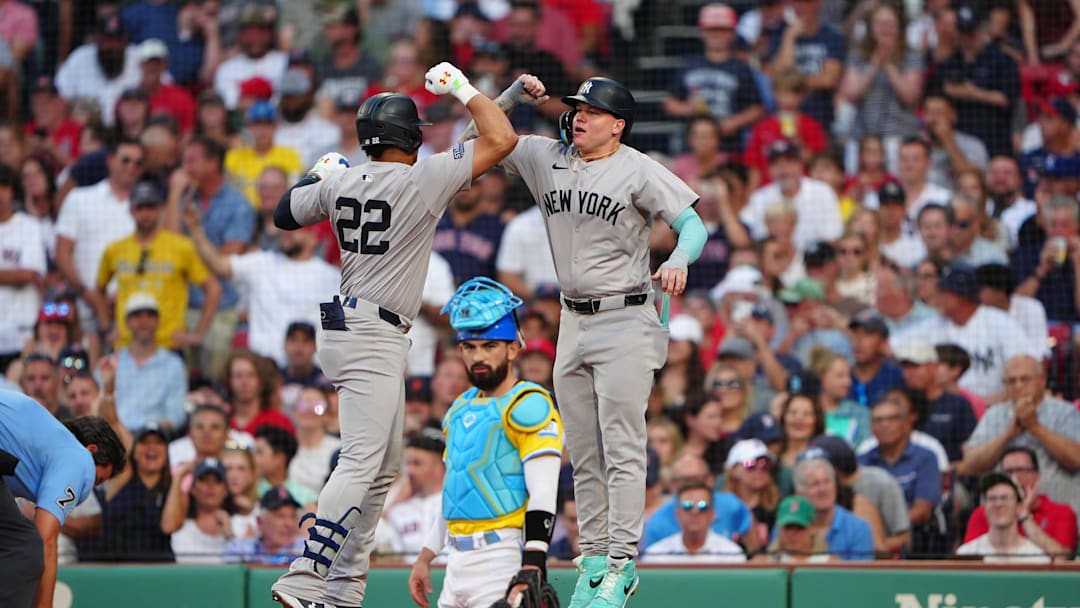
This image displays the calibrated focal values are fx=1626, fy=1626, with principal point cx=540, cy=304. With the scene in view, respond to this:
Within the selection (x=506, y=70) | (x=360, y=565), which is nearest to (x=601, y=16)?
(x=506, y=70)

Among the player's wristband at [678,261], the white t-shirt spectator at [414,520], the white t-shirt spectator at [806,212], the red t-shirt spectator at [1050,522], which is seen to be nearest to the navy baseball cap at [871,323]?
the white t-shirt spectator at [806,212]

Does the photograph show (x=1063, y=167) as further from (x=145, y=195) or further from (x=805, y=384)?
(x=145, y=195)

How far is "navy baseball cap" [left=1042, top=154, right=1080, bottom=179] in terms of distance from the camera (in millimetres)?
10664

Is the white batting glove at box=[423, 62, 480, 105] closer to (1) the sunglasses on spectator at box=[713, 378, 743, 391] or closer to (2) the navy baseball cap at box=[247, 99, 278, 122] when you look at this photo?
(1) the sunglasses on spectator at box=[713, 378, 743, 391]

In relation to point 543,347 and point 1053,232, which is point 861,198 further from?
point 543,347

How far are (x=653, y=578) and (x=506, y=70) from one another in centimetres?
574

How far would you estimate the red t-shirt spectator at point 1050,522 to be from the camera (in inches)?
331

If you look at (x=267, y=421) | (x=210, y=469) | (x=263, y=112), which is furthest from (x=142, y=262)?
(x=210, y=469)

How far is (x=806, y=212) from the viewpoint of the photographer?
441 inches

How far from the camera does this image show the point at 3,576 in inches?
221

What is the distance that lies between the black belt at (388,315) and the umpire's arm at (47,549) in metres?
1.35

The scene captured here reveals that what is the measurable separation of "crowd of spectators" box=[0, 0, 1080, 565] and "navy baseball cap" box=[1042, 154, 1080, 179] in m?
0.02

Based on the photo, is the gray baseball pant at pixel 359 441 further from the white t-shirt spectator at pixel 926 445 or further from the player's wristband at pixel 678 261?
A: the white t-shirt spectator at pixel 926 445

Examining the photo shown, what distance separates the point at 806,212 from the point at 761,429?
7.23 ft
